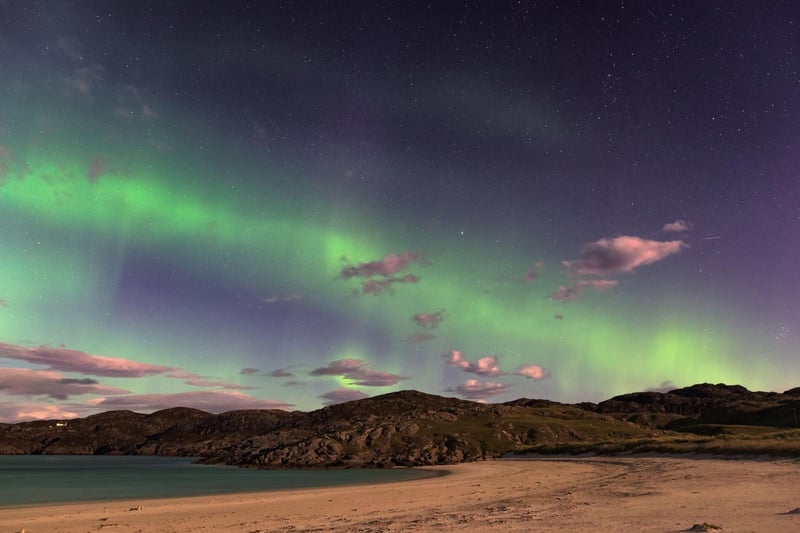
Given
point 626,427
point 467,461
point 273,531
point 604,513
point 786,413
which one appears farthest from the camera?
point 786,413

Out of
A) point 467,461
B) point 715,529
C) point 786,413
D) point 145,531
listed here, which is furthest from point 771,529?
point 786,413

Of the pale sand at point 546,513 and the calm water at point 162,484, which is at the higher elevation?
the pale sand at point 546,513

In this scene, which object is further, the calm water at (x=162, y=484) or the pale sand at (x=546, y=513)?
the calm water at (x=162, y=484)

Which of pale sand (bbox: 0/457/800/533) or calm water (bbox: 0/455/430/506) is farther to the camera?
calm water (bbox: 0/455/430/506)

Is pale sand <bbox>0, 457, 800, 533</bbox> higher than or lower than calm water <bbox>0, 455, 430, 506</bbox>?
higher

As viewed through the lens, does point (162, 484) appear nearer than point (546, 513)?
No

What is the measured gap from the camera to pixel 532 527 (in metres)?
16.5

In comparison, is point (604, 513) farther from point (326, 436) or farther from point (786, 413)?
point (786, 413)

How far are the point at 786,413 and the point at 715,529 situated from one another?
753 feet

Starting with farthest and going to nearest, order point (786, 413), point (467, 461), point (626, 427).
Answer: point (786, 413) → point (626, 427) → point (467, 461)

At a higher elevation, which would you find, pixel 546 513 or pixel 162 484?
pixel 546 513

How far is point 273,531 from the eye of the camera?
2253 centimetres

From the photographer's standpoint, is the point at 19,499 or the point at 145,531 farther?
the point at 19,499

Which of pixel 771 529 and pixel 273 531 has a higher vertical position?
pixel 771 529
